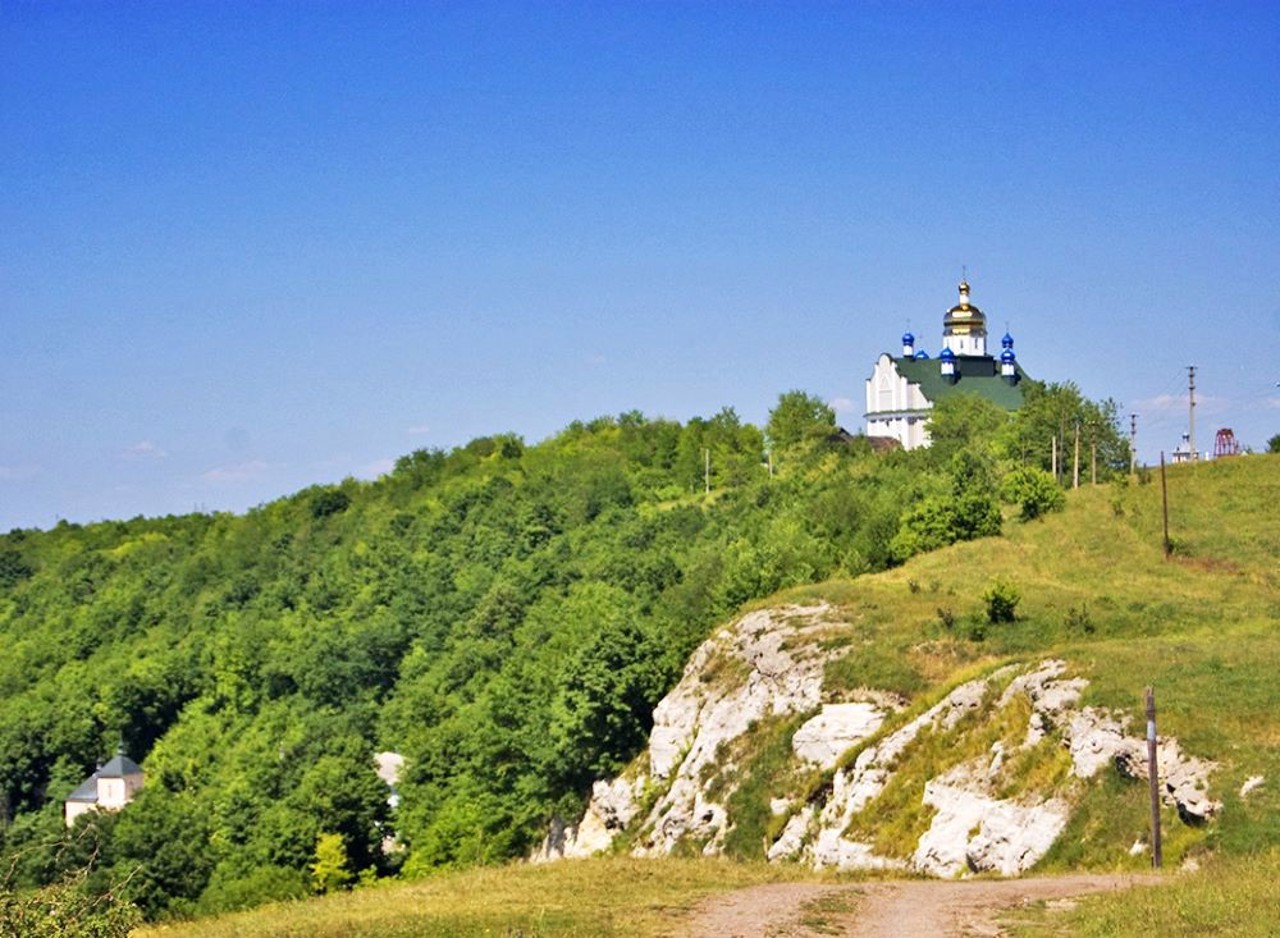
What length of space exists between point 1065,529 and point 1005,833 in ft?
121

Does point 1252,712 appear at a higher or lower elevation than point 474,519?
lower

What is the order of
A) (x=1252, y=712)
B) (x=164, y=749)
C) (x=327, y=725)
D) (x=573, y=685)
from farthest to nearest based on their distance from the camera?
(x=164, y=749)
(x=327, y=725)
(x=573, y=685)
(x=1252, y=712)

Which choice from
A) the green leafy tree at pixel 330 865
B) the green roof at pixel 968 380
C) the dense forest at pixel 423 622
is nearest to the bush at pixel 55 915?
the dense forest at pixel 423 622

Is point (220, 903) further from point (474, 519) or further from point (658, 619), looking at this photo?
point (474, 519)

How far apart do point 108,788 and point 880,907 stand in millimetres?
100820

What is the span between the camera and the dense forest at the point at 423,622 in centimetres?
6838

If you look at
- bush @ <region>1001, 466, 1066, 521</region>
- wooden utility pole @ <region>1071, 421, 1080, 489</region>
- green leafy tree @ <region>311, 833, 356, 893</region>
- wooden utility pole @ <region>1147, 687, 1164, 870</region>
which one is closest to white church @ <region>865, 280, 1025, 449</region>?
wooden utility pole @ <region>1071, 421, 1080, 489</region>

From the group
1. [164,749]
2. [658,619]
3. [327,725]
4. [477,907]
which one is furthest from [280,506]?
[477,907]

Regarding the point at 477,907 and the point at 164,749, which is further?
the point at 164,749

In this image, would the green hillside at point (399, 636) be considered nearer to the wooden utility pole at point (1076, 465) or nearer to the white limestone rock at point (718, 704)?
the white limestone rock at point (718, 704)

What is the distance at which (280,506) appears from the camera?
176m

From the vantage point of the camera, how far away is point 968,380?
5012 inches

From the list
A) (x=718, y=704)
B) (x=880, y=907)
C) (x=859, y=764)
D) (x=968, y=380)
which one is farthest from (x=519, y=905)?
(x=968, y=380)

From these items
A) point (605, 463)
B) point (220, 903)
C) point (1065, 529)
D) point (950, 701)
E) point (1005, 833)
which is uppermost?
point (605, 463)
